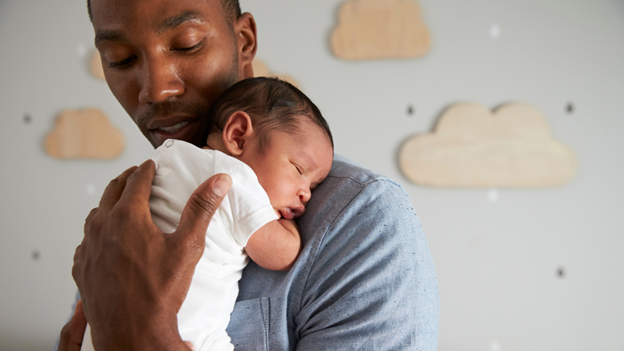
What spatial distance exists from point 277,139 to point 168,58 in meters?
0.32

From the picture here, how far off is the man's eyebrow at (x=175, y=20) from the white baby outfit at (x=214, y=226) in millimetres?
306

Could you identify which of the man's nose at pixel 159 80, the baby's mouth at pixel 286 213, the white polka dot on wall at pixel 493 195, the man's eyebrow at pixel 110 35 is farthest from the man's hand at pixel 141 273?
the white polka dot on wall at pixel 493 195

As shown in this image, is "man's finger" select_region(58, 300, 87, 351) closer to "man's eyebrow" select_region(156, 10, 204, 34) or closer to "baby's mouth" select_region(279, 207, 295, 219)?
"baby's mouth" select_region(279, 207, 295, 219)

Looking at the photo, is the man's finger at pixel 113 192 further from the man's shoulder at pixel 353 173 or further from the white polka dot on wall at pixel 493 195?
the white polka dot on wall at pixel 493 195

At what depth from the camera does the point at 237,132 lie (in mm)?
786

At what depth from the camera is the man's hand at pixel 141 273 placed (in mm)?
559

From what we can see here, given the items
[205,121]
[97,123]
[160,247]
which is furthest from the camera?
[97,123]

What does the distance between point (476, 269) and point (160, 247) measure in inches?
70.2

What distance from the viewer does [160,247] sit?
587 mm

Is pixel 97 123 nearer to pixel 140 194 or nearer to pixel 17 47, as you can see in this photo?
pixel 17 47

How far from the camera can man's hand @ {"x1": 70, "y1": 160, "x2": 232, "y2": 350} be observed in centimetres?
56

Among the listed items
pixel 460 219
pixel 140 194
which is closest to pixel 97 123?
pixel 140 194

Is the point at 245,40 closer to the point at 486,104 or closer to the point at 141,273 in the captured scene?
the point at 141,273

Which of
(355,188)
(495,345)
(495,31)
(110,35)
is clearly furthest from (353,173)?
(495,345)
